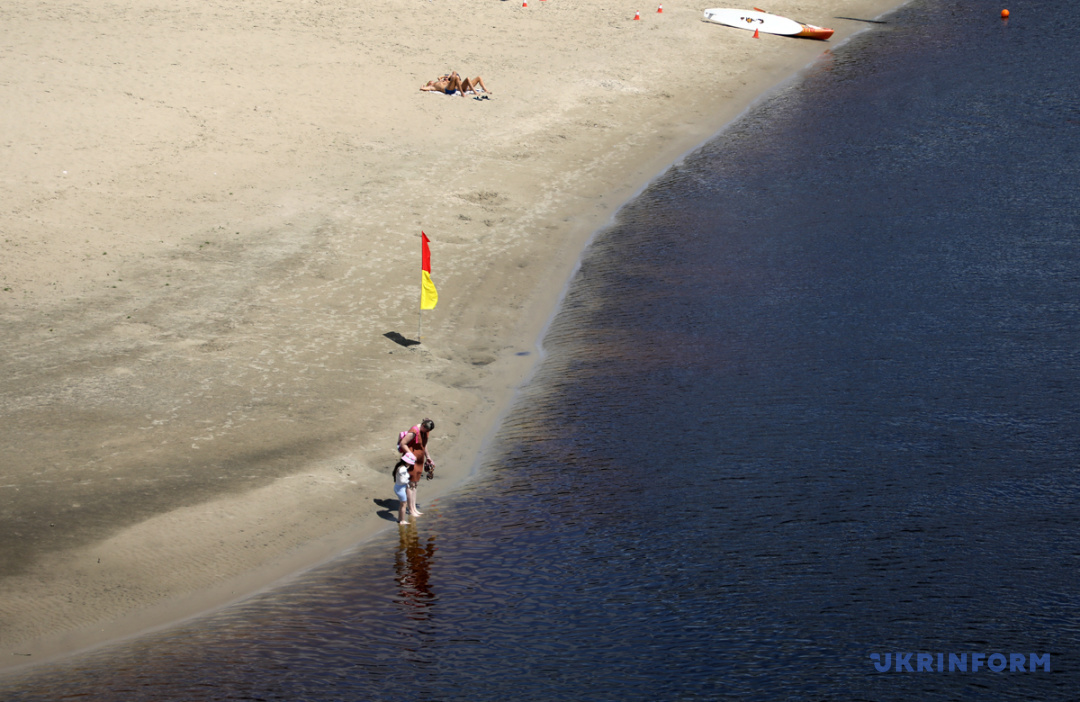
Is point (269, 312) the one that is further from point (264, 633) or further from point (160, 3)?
point (160, 3)

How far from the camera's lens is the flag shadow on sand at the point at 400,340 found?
2197 cm

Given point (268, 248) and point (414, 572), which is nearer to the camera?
point (414, 572)

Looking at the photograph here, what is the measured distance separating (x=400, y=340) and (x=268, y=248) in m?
4.95

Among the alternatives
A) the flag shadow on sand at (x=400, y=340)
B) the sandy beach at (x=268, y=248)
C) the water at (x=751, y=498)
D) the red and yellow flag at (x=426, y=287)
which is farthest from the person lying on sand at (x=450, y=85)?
the flag shadow on sand at (x=400, y=340)

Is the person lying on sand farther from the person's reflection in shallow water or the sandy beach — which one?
the person's reflection in shallow water

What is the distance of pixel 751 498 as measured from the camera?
653 inches

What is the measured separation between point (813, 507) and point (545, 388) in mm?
6607

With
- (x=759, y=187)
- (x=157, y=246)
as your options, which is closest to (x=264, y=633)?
(x=157, y=246)

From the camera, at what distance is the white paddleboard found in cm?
4494

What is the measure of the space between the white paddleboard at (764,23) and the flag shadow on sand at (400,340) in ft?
92.7

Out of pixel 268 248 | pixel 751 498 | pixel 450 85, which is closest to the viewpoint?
pixel 751 498

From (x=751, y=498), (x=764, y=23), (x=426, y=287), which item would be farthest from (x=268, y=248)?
(x=764, y=23)

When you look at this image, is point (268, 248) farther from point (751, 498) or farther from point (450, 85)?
point (751, 498)

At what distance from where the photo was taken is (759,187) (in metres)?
31.6
